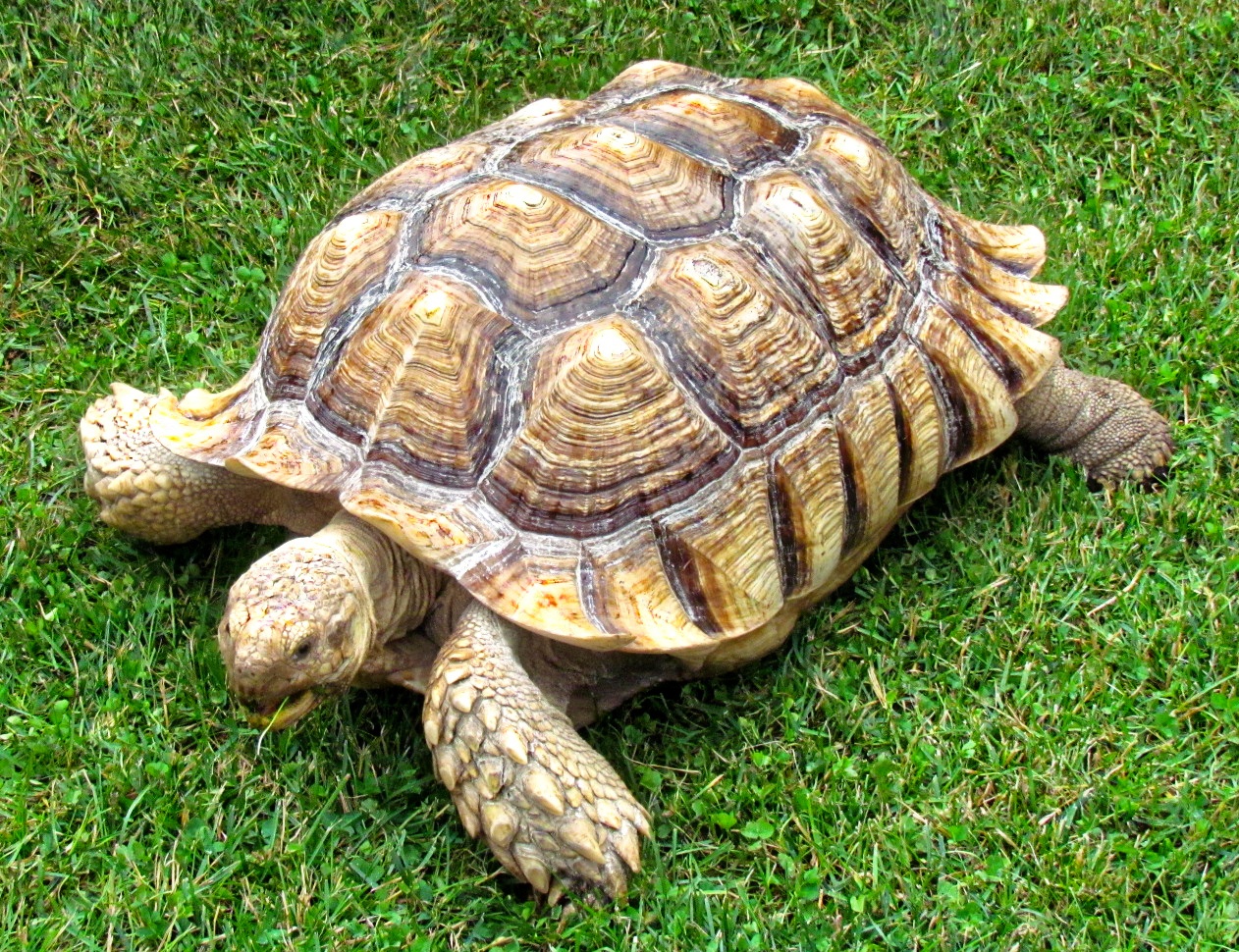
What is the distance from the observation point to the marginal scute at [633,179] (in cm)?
315

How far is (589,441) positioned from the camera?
2943mm

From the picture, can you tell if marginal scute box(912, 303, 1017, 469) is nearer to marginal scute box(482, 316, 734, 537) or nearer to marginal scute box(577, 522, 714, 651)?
marginal scute box(482, 316, 734, 537)

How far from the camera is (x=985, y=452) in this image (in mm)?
3564

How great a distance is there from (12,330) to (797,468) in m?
2.72

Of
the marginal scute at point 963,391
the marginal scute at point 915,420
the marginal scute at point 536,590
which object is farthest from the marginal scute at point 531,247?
the marginal scute at point 963,391

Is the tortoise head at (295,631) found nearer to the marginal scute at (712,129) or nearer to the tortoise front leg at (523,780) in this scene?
the tortoise front leg at (523,780)

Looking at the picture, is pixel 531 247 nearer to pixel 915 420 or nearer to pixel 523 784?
pixel 915 420

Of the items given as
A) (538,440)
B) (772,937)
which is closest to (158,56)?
(538,440)

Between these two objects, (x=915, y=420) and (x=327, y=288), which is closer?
(x=327, y=288)

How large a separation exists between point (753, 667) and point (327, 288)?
149 centimetres

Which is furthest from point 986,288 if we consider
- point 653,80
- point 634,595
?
point 634,595

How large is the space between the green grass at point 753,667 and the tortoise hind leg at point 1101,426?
95 mm

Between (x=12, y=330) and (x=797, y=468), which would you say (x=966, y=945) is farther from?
(x=12, y=330)

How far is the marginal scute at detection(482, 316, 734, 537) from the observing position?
9.60ft
